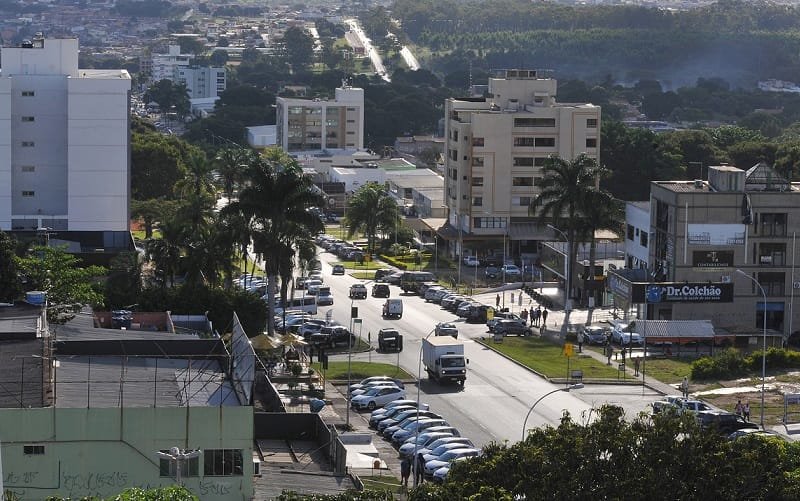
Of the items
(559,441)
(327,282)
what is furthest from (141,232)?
(559,441)

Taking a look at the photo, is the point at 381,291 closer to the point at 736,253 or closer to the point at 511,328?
the point at 511,328

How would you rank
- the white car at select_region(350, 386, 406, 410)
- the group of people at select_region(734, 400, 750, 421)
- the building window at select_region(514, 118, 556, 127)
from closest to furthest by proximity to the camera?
the group of people at select_region(734, 400, 750, 421)
the white car at select_region(350, 386, 406, 410)
the building window at select_region(514, 118, 556, 127)

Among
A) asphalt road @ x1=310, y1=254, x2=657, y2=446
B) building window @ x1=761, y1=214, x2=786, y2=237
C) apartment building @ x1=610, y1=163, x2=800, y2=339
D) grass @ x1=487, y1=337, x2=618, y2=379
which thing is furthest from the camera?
building window @ x1=761, y1=214, x2=786, y2=237

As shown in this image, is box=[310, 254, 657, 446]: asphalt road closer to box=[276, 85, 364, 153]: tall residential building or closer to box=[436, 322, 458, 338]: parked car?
box=[436, 322, 458, 338]: parked car

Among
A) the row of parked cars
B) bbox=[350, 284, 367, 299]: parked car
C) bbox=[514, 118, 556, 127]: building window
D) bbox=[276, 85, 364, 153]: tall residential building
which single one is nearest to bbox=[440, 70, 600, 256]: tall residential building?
bbox=[514, 118, 556, 127]: building window

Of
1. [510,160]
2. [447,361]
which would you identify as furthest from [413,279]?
[447,361]

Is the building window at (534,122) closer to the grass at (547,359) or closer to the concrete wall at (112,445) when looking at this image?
the grass at (547,359)

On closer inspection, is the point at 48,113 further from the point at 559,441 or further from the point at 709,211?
the point at 559,441
